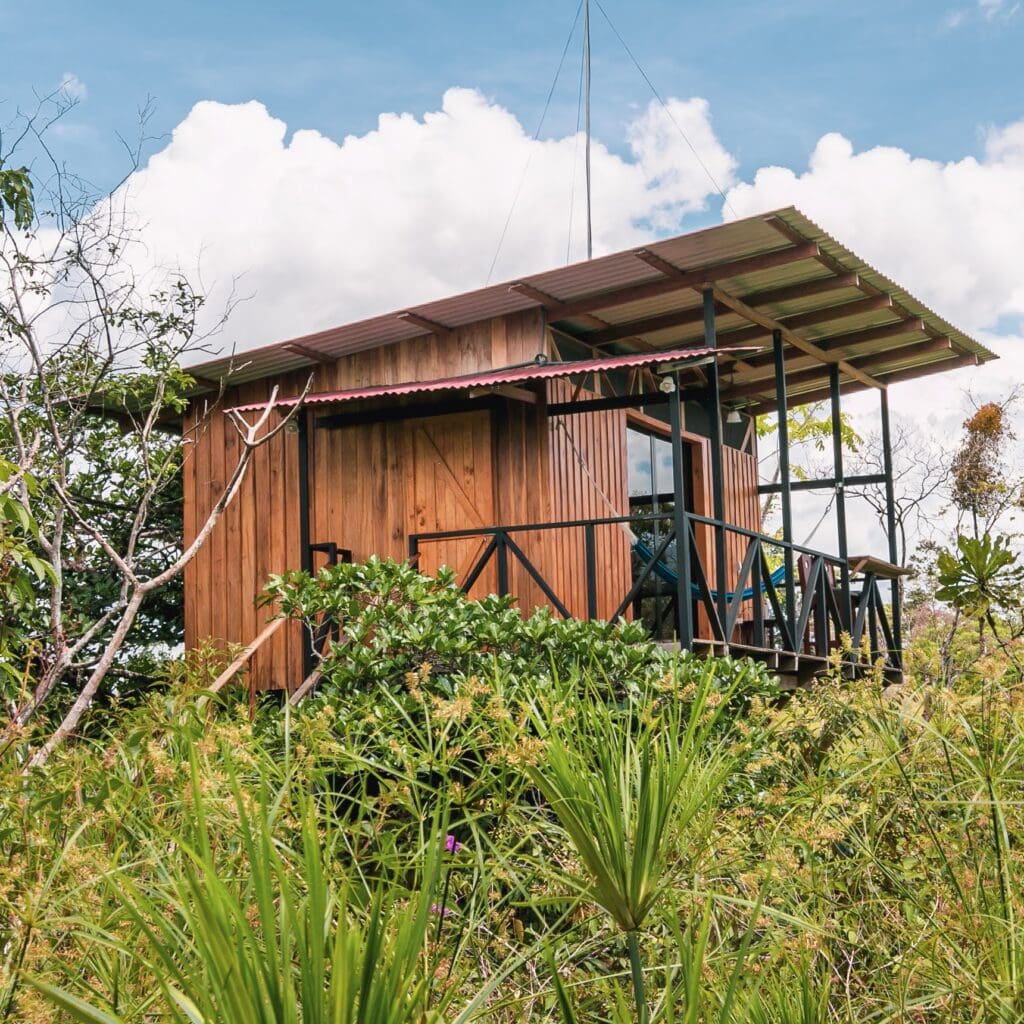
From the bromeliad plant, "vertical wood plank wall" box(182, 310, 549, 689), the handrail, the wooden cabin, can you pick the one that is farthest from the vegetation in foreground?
"vertical wood plank wall" box(182, 310, 549, 689)

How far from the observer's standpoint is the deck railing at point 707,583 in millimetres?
8430

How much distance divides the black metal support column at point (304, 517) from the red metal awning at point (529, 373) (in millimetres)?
323

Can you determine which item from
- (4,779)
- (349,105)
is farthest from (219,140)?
(4,779)

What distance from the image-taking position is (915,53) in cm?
1228

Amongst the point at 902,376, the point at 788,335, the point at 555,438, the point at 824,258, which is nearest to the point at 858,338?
the point at 788,335

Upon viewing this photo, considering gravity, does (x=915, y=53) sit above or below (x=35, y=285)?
above

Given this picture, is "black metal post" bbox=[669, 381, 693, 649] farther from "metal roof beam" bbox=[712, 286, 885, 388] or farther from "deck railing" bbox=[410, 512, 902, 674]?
"metal roof beam" bbox=[712, 286, 885, 388]

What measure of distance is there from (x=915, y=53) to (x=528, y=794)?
32.8 feet

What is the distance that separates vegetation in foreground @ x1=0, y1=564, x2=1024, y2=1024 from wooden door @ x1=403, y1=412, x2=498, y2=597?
588 cm

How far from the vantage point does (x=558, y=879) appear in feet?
7.37

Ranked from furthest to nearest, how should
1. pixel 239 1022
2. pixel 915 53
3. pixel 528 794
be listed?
pixel 915 53, pixel 528 794, pixel 239 1022

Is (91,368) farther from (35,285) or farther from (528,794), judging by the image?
(528,794)

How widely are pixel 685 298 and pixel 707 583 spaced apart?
2.28 metres

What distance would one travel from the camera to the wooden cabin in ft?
29.3
